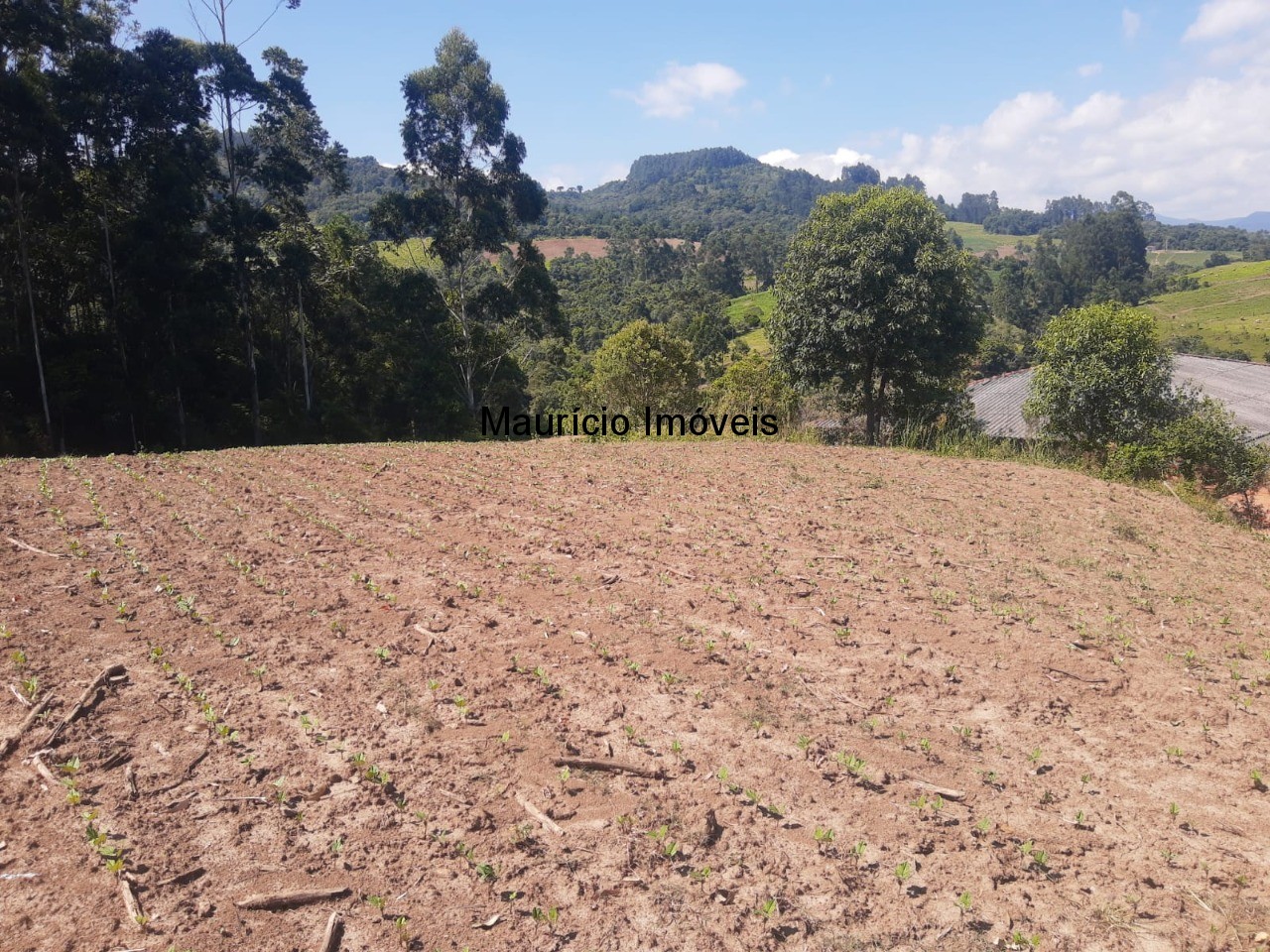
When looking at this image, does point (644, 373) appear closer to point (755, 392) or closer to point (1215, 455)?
point (755, 392)

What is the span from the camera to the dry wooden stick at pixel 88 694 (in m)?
3.75

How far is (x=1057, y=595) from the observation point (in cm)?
627

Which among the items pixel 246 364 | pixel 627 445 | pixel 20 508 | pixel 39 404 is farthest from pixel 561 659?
pixel 246 364

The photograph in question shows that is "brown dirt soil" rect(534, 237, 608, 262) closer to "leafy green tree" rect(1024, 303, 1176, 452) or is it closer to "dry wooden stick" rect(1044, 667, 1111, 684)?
"leafy green tree" rect(1024, 303, 1176, 452)

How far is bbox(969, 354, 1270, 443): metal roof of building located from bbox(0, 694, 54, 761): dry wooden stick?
17.7 meters

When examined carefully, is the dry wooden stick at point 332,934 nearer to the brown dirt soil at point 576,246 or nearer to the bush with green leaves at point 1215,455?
the bush with green leaves at point 1215,455

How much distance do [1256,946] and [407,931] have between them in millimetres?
3305

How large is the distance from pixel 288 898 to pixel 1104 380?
14.1 m

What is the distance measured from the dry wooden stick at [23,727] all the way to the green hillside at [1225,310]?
145 feet

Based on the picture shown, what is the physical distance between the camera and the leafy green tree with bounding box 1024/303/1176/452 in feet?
41.4

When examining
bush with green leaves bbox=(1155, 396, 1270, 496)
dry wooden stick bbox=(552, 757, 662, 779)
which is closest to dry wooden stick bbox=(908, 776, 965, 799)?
dry wooden stick bbox=(552, 757, 662, 779)

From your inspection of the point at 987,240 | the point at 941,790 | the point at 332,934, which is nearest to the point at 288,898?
the point at 332,934

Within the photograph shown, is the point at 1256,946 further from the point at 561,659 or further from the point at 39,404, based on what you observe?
the point at 39,404

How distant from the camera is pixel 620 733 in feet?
13.4
